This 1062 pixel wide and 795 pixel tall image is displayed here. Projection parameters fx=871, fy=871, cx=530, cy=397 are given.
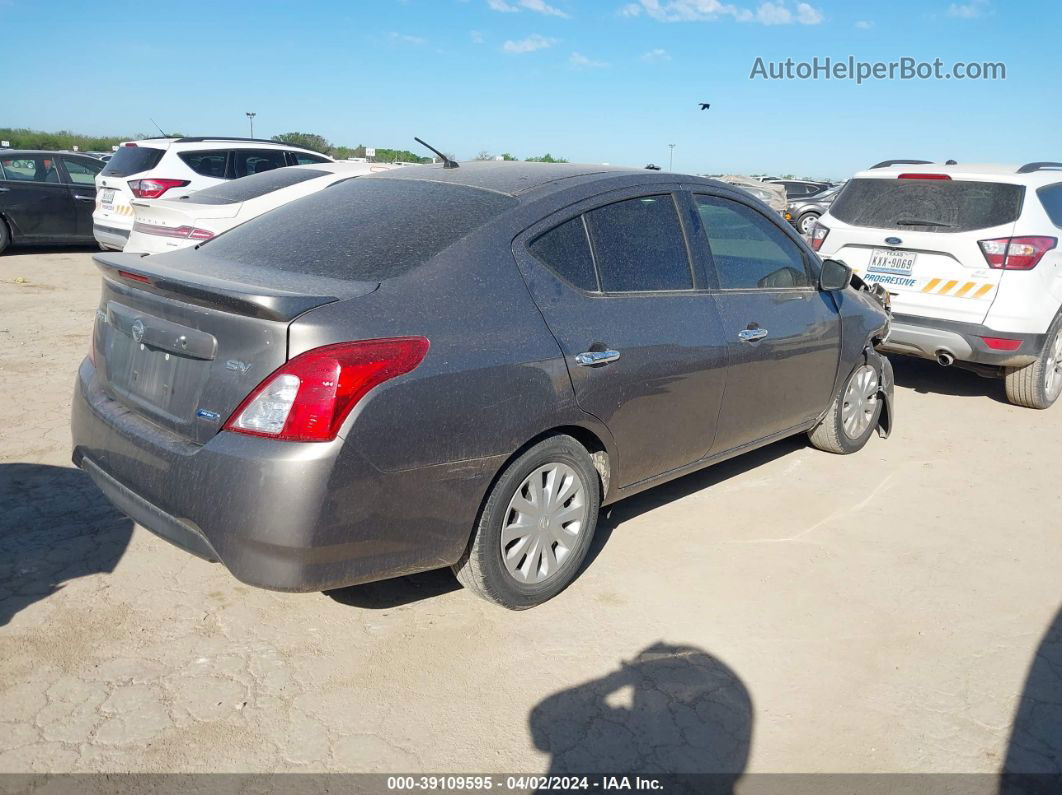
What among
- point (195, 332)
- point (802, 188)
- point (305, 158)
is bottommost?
point (195, 332)

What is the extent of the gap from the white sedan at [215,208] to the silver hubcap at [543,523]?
4.83 metres

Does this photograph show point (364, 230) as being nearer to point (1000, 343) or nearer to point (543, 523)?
point (543, 523)

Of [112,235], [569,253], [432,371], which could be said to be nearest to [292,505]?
[432,371]

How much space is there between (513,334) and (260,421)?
0.94 m

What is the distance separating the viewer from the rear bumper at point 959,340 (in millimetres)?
6277

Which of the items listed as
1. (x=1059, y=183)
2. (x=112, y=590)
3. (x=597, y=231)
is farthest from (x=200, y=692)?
(x=1059, y=183)

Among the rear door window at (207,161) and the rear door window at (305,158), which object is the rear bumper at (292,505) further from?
the rear door window at (305,158)

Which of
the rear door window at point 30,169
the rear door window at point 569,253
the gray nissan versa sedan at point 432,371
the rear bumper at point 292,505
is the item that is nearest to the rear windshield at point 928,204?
the gray nissan versa sedan at point 432,371

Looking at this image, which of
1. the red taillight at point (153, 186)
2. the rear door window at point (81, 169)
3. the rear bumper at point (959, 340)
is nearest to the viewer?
the rear bumper at point (959, 340)

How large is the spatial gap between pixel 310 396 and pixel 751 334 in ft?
7.80

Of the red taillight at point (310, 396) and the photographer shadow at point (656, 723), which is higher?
the red taillight at point (310, 396)

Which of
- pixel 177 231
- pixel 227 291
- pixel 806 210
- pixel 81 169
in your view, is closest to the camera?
pixel 227 291

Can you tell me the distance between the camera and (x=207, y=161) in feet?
36.1

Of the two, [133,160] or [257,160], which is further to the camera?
[257,160]
